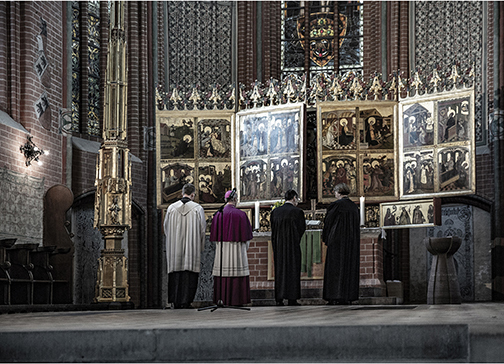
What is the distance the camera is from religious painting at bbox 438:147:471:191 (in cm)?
1299

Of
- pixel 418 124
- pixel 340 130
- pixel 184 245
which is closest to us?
pixel 184 245

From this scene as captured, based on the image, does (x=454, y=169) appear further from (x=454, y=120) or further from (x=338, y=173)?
(x=338, y=173)

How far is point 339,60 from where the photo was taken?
20281mm

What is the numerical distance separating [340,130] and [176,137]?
3.06m

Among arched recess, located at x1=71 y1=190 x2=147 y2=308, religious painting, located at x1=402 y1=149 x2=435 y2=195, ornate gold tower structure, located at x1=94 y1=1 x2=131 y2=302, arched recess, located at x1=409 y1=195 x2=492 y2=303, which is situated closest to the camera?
ornate gold tower structure, located at x1=94 y1=1 x2=131 y2=302

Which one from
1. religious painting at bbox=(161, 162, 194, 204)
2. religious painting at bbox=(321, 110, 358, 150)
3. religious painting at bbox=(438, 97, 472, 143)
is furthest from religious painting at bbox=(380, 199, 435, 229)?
religious painting at bbox=(161, 162, 194, 204)

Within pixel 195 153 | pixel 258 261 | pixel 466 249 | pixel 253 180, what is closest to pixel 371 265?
pixel 258 261

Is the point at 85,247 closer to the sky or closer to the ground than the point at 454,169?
closer to the ground

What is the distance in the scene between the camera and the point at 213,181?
14.4 metres

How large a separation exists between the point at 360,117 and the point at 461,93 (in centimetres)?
181

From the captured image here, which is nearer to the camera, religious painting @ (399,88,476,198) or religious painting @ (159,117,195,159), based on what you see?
religious painting @ (399,88,476,198)

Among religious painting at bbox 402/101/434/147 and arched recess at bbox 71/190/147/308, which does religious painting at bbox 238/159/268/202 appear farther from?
arched recess at bbox 71/190/147/308

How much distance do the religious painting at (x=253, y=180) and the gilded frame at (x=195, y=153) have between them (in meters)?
0.27

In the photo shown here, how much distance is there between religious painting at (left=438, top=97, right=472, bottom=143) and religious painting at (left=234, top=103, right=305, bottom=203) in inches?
95.4
